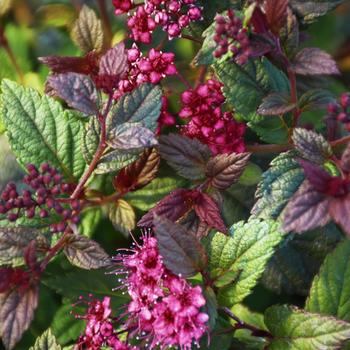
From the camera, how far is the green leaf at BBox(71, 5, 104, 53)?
4.46 feet

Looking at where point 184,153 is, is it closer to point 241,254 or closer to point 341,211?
point 241,254

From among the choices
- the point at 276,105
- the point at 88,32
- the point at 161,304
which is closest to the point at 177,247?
the point at 161,304

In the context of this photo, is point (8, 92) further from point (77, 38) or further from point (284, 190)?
point (284, 190)

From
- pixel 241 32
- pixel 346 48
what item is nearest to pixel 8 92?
pixel 241 32

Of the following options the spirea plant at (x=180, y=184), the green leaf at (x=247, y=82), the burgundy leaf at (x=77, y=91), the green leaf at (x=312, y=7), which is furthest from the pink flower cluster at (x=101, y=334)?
the green leaf at (x=312, y=7)

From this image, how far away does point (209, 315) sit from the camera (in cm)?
108

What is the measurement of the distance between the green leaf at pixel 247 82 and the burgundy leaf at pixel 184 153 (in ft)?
0.42

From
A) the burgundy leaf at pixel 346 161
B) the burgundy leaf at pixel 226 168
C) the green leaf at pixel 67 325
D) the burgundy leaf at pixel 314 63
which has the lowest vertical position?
the green leaf at pixel 67 325

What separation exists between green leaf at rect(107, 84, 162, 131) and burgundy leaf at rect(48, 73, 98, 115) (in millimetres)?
83

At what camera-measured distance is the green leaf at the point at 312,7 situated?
1332 mm

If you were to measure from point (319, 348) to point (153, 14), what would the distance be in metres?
0.67

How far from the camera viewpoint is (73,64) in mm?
1282

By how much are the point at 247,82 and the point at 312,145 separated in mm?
240

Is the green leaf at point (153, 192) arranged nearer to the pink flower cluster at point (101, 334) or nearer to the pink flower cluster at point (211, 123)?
the pink flower cluster at point (211, 123)
